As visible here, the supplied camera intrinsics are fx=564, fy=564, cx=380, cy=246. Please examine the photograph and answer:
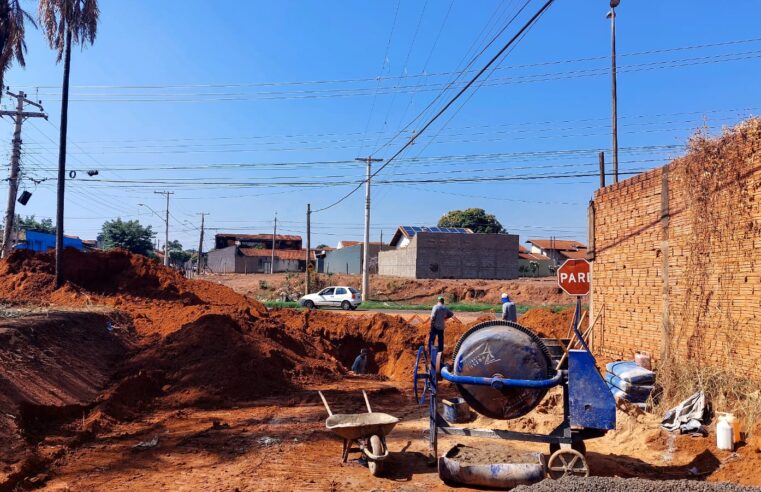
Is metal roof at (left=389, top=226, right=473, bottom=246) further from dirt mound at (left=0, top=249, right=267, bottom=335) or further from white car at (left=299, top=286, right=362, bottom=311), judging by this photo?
dirt mound at (left=0, top=249, right=267, bottom=335)

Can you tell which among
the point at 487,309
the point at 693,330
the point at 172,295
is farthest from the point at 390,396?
the point at 487,309

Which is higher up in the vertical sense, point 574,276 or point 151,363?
point 574,276

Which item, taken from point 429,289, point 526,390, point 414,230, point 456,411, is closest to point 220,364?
point 456,411

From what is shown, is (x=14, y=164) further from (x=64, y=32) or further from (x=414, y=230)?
(x=414, y=230)

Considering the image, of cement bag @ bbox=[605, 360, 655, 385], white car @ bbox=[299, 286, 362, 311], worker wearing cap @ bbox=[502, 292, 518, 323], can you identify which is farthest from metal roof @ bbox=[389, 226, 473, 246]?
cement bag @ bbox=[605, 360, 655, 385]

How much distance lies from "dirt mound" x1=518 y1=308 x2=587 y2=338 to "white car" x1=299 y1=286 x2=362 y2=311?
44.5 ft

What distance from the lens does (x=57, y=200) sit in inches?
763

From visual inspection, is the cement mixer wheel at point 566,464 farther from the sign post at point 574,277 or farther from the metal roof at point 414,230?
the metal roof at point 414,230

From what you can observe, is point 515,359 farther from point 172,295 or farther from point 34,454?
point 172,295

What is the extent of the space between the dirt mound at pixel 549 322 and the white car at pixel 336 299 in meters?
13.5

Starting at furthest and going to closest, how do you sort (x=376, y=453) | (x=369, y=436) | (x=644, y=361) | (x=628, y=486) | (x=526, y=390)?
(x=644, y=361) < (x=369, y=436) < (x=376, y=453) < (x=526, y=390) < (x=628, y=486)

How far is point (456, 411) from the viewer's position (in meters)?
9.12

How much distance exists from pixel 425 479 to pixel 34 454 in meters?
4.90

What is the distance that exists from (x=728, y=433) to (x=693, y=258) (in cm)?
330
